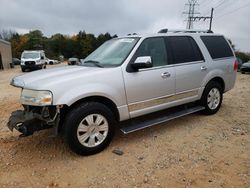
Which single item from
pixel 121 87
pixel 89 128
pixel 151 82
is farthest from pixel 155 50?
pixel 89 128

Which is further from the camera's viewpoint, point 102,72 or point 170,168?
point 102,72

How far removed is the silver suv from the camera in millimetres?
3473

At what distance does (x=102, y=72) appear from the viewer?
3.81 meters

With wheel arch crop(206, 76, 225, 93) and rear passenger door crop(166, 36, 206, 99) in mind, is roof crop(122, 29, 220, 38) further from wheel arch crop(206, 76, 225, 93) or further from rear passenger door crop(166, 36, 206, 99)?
wheel arch crop(206, 76, 225, 93)

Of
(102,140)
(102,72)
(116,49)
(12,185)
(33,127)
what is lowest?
(12,185)

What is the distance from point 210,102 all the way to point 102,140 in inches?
114

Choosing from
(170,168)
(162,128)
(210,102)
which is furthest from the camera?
(210,102)

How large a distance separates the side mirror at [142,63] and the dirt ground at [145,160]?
1.30 meters

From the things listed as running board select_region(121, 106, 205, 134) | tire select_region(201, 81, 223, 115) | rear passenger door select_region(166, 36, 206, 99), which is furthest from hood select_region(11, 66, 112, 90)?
tire select_region(201, 81, 223, 115)

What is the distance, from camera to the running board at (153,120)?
4.08 metres

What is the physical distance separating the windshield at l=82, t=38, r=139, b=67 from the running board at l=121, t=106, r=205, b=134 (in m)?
1.09

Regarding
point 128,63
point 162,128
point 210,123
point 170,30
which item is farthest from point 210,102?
point 128,63

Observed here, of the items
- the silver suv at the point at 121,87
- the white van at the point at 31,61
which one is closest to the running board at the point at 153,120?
the silver suv at the point at 121,87

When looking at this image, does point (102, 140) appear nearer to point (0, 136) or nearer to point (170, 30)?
point (0, 136)
